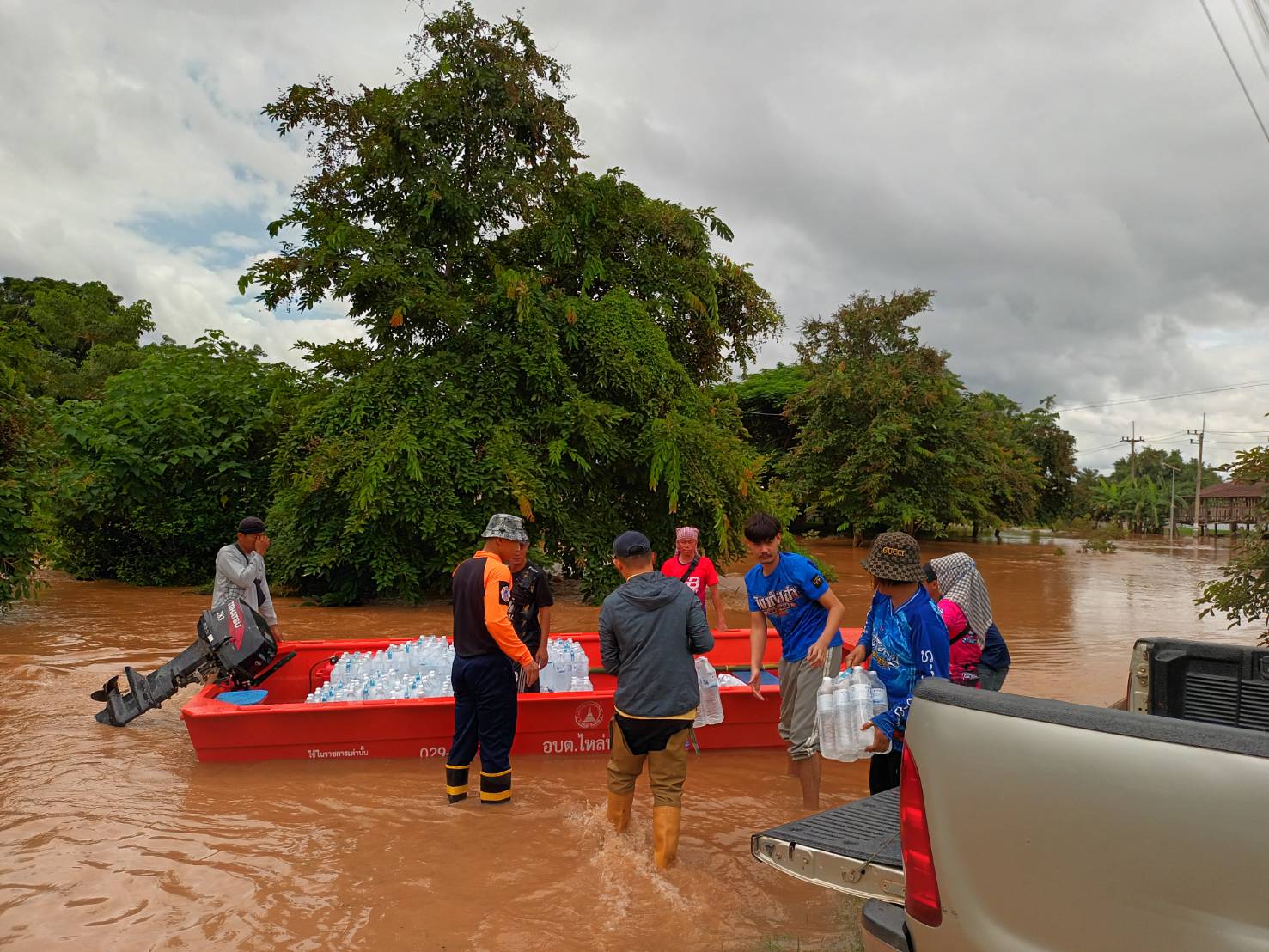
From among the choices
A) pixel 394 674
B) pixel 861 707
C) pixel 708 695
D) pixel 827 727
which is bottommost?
pixel 394 674

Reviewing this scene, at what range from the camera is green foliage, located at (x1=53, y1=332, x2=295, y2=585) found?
16.5m

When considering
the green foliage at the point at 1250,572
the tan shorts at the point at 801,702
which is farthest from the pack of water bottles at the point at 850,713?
the green foliage at the point at 1250,572

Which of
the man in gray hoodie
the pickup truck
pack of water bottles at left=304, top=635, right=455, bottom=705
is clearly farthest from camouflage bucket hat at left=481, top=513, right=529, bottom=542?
the pickup truck

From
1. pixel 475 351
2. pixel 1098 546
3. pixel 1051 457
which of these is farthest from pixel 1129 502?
pixel 475 351

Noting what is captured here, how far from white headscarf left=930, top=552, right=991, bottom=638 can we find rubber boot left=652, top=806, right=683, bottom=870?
1.88 m

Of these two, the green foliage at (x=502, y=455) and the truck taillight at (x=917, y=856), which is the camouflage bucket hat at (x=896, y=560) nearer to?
the truck taillight at (x=917, y=856)

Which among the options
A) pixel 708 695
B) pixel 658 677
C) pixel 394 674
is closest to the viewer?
pixel 658 677

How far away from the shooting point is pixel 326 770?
6309mm

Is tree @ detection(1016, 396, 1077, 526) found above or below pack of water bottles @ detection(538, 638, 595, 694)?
above

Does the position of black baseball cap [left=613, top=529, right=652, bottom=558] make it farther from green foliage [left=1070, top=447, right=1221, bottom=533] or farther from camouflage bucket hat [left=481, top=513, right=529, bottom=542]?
green foliage [left=1070, top=447, right=1221, bottom=533]

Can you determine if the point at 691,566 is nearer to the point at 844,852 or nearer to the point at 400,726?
the point at 400,726

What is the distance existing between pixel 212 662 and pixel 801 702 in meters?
4.55

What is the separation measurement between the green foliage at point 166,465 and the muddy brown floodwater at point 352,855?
8.59 meters

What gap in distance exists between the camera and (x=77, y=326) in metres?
38.7
